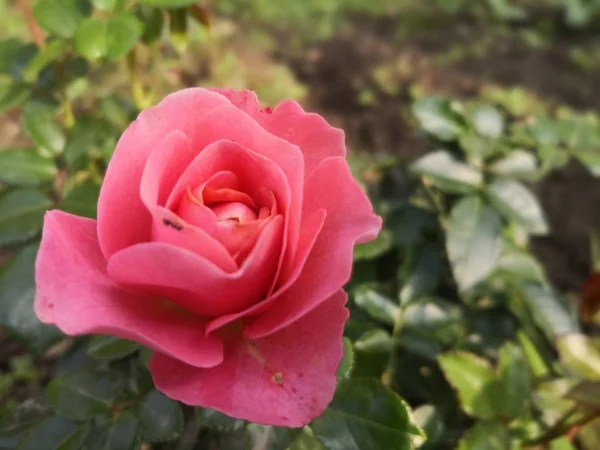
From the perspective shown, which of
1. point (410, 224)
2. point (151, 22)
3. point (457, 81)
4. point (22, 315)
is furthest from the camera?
point (457, 81)

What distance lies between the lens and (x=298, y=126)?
503mm

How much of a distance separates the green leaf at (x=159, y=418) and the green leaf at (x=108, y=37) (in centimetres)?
42

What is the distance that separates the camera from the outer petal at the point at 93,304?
423mm

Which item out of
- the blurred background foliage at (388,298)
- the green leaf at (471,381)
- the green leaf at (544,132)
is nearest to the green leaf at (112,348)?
the blurred background foliage at (388,298)

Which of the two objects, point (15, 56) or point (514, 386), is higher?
point (15, 56)

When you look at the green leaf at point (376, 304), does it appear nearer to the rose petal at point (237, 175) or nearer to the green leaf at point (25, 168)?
the rose petal at point (237, 175)

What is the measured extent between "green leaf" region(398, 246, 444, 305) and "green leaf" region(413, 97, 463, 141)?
0.20 metres

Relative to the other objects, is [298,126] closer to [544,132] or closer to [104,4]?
[104,4]

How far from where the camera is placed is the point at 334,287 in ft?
1.40

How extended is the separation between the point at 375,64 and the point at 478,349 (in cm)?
146

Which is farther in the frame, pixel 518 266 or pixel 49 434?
pixel 518 266

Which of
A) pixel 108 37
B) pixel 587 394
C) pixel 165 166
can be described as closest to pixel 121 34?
pixel 108 37

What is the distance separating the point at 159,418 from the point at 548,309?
675mm

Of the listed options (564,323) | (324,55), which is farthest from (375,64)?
(564,323)
